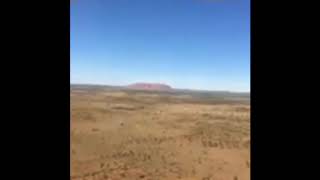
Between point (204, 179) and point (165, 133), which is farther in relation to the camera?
point (165, 133)
